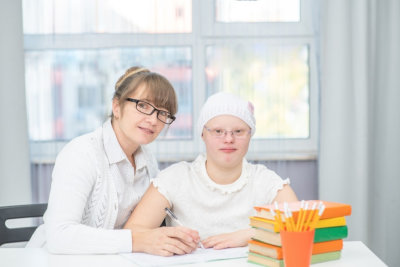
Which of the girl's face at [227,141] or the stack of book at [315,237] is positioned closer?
the stack of book at [315,237]

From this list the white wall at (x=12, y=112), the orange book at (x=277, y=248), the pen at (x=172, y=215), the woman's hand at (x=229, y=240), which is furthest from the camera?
the white wall at (x=12, y=112)

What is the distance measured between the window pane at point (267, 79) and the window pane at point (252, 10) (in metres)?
0.17

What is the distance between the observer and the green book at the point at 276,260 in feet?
4.70

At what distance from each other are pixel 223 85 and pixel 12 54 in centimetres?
130

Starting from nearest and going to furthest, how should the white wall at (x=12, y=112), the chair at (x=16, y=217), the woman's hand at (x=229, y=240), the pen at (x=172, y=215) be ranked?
1. the woman's hand at (x=229, y=240)
2. the pen at (x=172, y=215)
3. the chair at (x=16, y=217)
4. the white wall at (x=12, y=112)

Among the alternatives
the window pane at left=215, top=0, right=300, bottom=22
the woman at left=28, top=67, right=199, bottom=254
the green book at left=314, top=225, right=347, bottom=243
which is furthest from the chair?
the window pane at left=215, top=0, right=300, bottom=22

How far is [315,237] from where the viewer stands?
1489 millimetres

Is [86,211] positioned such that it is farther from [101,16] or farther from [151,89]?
[101,16]

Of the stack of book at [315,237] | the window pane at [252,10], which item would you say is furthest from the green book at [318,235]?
the window pane at [252,10]

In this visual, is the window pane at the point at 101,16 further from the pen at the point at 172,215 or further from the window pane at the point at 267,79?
the pen at the point at 172,215

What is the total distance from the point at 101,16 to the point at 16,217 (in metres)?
1.65

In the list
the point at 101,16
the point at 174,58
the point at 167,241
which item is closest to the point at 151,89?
the point at 167,241

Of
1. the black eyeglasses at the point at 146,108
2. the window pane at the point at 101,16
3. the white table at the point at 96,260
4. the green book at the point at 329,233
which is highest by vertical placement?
the window pane at the point at 101,16

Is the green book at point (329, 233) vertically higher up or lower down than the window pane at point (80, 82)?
lower down
